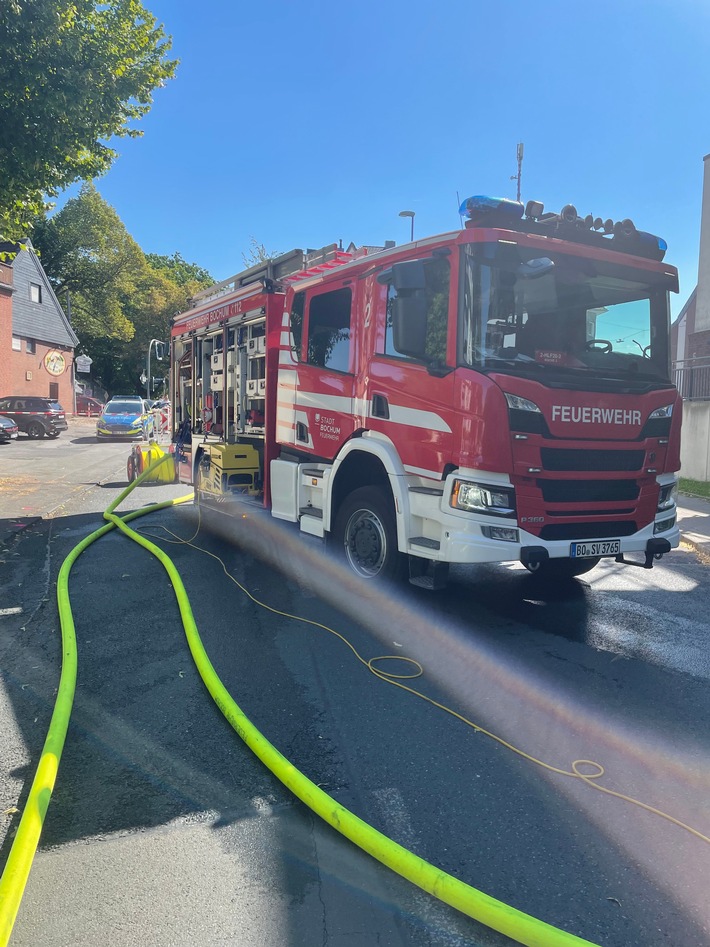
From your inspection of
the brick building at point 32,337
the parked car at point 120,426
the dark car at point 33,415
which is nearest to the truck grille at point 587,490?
the parked car at point 120,426

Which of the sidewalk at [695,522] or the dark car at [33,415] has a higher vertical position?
the dark car at [33,415]

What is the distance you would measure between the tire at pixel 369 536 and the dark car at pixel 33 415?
23.9 metres

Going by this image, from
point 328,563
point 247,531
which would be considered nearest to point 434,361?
point 328,563

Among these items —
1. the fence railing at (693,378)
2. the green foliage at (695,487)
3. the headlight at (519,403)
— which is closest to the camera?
the headlight at (519,403)

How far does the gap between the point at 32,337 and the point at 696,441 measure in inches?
1277

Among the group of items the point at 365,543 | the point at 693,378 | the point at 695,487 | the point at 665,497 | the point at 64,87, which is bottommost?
the point at 695,487

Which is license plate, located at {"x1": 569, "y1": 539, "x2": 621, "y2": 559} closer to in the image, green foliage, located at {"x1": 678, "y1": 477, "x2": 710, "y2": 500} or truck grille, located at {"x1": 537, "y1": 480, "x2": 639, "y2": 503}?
truck grille, located at {"x1": 537, "y1": 480, "x2": 639, "y2": 503}

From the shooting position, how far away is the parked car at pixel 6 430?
2362cm

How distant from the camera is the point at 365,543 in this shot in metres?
5.89

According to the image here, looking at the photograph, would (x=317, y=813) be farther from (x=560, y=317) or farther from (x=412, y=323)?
(x=560, y=317)

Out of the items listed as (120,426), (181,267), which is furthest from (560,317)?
(181,267)

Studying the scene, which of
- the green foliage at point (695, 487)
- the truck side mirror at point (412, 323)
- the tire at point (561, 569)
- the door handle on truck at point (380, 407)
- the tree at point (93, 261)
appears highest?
the tree at point (93, 261)

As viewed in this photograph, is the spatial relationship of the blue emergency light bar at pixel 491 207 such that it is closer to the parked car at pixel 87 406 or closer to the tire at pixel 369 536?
the tire at pixel 369 536

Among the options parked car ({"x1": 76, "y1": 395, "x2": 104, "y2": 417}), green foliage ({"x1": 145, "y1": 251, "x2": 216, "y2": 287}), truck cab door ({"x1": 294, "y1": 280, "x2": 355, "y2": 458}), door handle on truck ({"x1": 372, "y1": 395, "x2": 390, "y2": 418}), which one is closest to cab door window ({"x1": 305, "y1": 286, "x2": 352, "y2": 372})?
truck cab door ({"x1": 294, "y1": 280, "x2": 355, "y2": 458})
